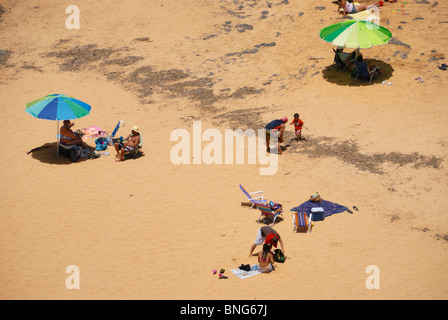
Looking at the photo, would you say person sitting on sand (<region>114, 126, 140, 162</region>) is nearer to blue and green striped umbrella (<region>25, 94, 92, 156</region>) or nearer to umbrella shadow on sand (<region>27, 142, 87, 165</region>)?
umbrella shadow on sand (<region>27, 142, 87, 165</region>)

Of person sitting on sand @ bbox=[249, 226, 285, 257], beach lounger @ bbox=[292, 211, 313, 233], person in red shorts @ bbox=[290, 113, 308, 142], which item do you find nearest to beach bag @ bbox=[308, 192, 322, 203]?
beach lounger @ bbox=[292, 211, 313, 233]

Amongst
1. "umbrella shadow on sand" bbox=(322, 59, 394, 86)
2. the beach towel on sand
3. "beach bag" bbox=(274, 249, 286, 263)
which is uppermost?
"umbrella shadow on sand" bbox=(322, 59, 394, 86)

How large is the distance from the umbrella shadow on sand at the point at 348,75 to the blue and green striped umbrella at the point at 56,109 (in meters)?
10.2

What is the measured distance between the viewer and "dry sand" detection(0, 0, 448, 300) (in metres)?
11.4

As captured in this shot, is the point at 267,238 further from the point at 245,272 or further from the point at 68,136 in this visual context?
the point at 68,136

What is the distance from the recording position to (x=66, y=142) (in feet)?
53.5

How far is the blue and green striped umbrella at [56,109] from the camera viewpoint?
608 inches

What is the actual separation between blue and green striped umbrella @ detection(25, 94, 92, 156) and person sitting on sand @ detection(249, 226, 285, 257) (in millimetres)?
7314

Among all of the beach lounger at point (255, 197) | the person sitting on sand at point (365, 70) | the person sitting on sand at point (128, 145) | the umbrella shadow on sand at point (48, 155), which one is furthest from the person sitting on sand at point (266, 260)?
the person sitting on sand at point (365, 70)

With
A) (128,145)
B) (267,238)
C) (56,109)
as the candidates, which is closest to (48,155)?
(56,109)

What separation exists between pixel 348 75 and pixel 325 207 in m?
8.98

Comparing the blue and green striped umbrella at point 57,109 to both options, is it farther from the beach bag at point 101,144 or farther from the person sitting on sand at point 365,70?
the person sitting on sand at point 365,70

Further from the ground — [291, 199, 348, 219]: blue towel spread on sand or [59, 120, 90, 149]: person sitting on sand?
[59, 120, 90, 149]: person sitting on sand

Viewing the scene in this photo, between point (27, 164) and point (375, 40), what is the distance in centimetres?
1344
